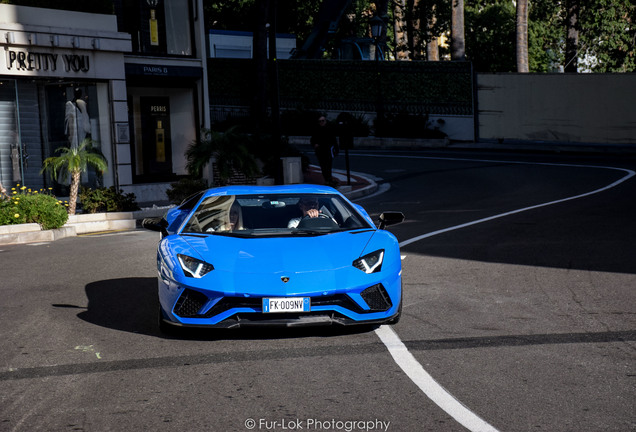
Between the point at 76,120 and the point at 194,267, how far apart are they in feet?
54.1

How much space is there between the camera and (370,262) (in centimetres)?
793

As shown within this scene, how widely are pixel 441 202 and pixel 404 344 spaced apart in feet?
44.1

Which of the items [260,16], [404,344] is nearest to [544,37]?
[260,16]

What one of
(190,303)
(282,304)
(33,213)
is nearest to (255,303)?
(282,304)

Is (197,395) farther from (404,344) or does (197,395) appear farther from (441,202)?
(441,202)

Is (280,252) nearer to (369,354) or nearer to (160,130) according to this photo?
(369,354)

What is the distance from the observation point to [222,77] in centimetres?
4709

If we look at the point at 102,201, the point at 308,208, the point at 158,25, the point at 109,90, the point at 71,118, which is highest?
the point at 158,25

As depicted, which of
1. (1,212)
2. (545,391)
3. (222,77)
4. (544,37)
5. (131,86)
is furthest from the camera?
(544,37)

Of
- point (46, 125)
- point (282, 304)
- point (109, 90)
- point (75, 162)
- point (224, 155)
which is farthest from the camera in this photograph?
point (109, 90)

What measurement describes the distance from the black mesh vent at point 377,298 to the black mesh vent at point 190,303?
4.50 feet

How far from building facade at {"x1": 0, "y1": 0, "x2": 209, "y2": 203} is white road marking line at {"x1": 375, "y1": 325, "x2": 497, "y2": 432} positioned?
14.2 metres

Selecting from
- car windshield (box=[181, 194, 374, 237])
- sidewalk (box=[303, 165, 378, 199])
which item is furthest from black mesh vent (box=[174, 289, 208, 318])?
sidewalk (box=[303, 165, 378, 199])

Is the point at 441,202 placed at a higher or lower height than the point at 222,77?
lower
